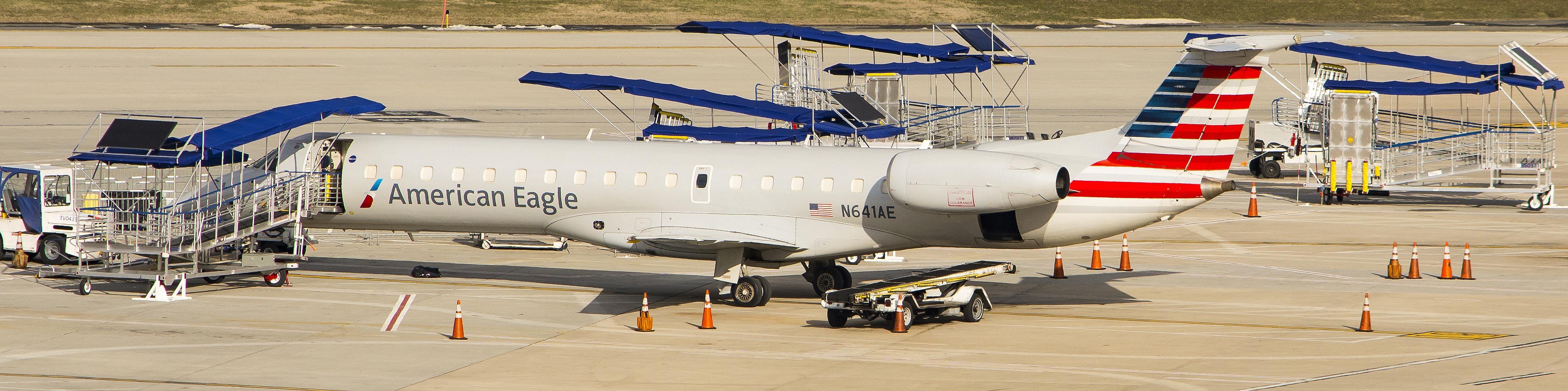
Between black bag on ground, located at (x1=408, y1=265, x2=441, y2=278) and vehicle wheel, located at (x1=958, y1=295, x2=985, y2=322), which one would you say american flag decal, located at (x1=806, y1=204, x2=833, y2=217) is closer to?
vehicle wheel, located at (x1=958, y1=295, x2=985, y2=322)

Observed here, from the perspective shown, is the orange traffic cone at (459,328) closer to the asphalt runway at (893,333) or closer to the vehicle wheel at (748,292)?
the asphalt runway at (893,333)

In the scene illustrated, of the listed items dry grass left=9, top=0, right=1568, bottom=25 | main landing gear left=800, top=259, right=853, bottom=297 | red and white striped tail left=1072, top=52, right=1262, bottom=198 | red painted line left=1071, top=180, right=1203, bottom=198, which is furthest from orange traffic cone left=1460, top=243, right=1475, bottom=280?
dry grass left=9, top=0, right=1568, bottom=25

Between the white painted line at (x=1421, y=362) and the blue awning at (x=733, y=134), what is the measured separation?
19365 millimetres

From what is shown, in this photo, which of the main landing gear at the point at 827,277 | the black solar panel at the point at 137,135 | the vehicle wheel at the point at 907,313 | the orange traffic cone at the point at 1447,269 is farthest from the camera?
the orange traffic cone at the point at 1447,269

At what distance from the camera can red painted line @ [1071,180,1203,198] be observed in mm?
25000

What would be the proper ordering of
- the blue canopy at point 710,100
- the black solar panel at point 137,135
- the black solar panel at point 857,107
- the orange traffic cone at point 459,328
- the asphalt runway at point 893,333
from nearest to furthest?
1. the asphalt runway at point 893,333
2. the orange traffic cone at point 459,328
3. the black solar panel at point 137,135
4. the blue canopy at point 710,100
5. the black solar panel at point 857,107

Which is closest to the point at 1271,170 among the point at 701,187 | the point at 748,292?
the point at 748,292

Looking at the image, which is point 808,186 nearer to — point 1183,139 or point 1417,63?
point 1183,139

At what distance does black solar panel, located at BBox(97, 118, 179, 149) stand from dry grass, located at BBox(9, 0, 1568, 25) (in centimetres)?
6993

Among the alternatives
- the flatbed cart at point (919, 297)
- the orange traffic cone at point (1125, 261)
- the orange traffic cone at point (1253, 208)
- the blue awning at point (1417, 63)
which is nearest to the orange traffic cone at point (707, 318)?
the flatbed cart at point (919, 297)

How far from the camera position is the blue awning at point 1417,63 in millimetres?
40062

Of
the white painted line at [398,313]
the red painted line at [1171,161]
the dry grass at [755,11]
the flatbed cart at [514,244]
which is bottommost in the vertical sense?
the white painted line at [398,313]

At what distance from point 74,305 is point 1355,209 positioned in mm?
32260

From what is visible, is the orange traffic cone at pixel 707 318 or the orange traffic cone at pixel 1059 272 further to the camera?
the orange traffic cone at pixel 1059 272
